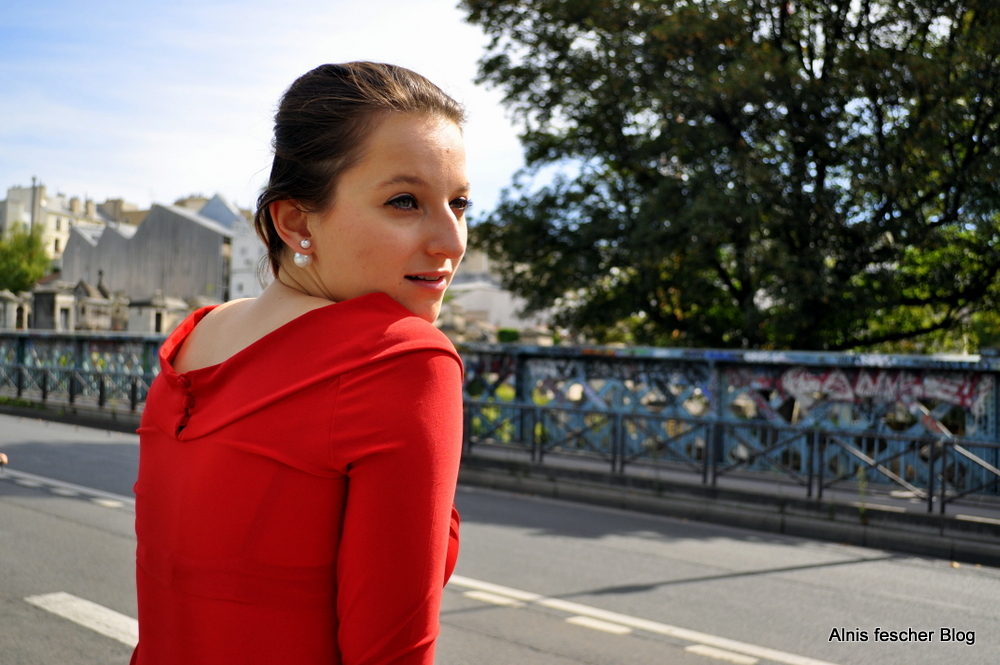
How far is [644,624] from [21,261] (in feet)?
214

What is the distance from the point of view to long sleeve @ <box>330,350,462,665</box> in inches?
37.5

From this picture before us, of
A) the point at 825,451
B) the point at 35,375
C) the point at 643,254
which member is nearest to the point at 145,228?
Answer: the point at 35,375

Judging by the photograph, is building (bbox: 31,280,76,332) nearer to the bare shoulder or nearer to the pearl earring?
the bare shoulder

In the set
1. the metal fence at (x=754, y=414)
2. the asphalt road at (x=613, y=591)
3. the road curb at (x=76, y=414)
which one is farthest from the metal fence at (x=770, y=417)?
the road curb at (x=76, y=414)

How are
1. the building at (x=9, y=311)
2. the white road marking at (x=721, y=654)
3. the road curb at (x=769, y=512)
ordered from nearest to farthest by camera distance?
the white road marking at (x=721, y=654) → the road curb at (x=769, y=512) → the building at (x=9, y=311)

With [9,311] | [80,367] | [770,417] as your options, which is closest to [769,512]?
[770,417]

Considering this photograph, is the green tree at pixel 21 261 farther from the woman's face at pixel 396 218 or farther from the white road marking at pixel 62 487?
the woman's face at pixel 396 218

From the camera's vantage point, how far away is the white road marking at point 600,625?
5387 mm

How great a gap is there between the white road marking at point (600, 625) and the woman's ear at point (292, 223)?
473 cm

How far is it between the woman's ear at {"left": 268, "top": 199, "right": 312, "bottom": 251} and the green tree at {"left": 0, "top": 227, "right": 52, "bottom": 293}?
6744 centimetres

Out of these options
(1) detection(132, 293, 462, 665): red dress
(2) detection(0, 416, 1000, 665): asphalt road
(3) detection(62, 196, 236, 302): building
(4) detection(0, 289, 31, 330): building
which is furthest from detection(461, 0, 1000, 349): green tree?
(3) detection(62, 196, 236, 302): building

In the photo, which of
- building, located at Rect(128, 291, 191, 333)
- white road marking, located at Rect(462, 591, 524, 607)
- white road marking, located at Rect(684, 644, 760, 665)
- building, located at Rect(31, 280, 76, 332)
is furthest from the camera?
building, located at Rect(31, 280, 76, 332)

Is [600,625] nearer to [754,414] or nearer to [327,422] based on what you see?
[327,422]

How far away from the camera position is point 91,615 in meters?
5.26
